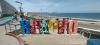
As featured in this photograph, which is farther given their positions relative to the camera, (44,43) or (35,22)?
(35,22)

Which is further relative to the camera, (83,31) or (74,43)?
(83,31)

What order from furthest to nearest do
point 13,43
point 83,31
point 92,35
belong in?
point 83,31 → point 92,35 → point 13,43

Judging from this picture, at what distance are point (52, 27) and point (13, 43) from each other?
918 centimetres

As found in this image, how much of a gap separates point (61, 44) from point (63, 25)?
6305 millimetres

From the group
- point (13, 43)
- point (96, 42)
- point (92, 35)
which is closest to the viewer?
point (96, 42)

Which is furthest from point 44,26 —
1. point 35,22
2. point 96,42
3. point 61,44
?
point 96,42

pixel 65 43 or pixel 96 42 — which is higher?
pixel 96 42

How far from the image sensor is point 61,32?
24.0 meters

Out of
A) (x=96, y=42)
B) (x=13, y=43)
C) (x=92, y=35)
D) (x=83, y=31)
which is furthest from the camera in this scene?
(x=83, y=31)

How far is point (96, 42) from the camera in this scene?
1152 centimetres

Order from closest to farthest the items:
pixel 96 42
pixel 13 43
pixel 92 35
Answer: pixel 96 42
pixel 13 43
pixel 92 35

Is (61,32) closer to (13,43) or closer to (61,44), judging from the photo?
(61,44)

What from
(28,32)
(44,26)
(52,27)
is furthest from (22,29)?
(52,27)

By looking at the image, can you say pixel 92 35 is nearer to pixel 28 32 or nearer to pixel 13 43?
pixel 28 32
